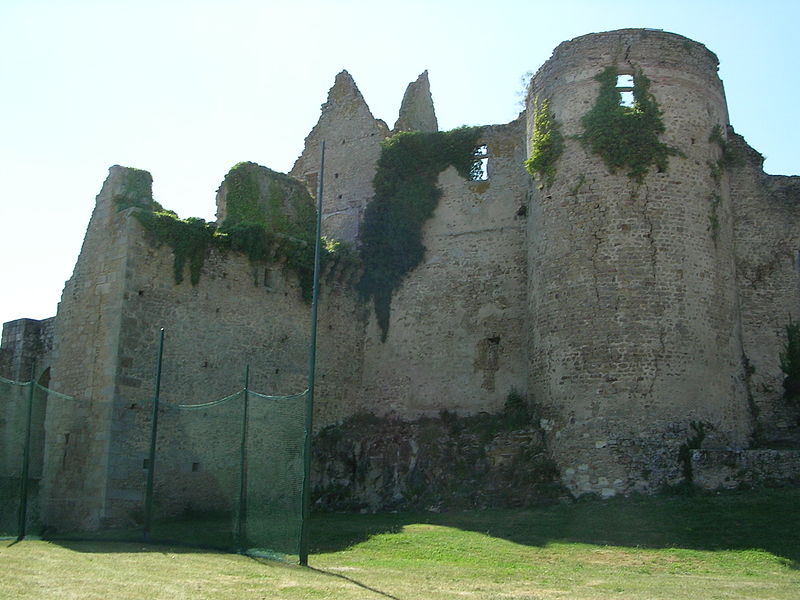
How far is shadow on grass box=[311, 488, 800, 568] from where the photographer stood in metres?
15.3

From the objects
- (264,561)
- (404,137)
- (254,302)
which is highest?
(404,137)

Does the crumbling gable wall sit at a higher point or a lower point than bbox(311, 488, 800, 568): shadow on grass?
higher

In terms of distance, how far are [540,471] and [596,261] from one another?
477cm

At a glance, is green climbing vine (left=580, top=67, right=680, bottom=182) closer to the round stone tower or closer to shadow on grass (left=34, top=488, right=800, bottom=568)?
the round stone tower

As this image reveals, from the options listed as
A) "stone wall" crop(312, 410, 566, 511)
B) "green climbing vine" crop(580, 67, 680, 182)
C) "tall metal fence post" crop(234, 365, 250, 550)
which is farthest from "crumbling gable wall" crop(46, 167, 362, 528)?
"green climbing vine" crop(580, 67, 680, 182)

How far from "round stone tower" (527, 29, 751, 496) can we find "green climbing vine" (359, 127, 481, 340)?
4093mm

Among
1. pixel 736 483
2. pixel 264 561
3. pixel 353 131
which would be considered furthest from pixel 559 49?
pixel 264 561

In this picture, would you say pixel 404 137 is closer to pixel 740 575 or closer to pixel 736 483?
pixel 736 483

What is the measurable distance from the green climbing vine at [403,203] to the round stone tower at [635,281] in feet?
13.4

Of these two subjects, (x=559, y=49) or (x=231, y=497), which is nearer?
(x=231, y=497)

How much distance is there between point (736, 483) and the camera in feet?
60.8

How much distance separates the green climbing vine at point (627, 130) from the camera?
21.4m

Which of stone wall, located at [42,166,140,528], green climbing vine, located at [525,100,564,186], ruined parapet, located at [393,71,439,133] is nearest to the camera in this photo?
stone wall, located at [42,166,140,528]

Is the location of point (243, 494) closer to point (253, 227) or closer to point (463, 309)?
point (253, 227)
